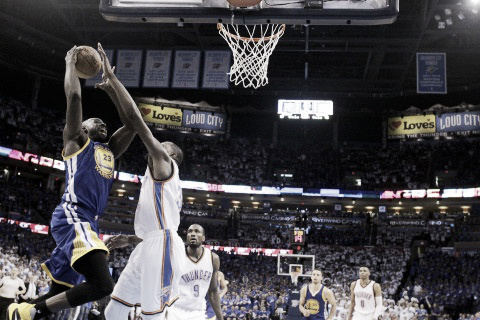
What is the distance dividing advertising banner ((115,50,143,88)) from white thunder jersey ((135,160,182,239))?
62.9 feet

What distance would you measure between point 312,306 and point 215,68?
597 inches

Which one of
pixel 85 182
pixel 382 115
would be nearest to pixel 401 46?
pixel 382 115

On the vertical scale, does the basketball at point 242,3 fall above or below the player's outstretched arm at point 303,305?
above

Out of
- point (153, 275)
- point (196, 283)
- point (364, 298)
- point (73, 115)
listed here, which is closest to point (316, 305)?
point (364, 298)

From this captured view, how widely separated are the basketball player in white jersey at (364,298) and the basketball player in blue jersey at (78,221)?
6.94 m

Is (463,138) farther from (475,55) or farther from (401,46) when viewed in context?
(401,46)

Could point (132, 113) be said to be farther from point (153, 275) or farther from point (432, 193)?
point (432, 193)

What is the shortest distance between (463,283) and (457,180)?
10.7 meters

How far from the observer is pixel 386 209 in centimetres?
3591

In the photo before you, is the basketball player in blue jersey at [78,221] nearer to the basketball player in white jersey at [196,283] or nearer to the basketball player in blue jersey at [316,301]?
the basketball player in white jersey at [196,283]

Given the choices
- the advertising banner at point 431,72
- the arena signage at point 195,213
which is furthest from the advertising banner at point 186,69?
the arena signage at point 195,213

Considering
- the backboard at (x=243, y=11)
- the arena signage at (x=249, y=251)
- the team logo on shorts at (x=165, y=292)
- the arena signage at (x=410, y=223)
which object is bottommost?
the team logo on shorts at (x=165, y=292)

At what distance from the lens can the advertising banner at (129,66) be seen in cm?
2292

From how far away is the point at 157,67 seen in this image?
2292 cm
